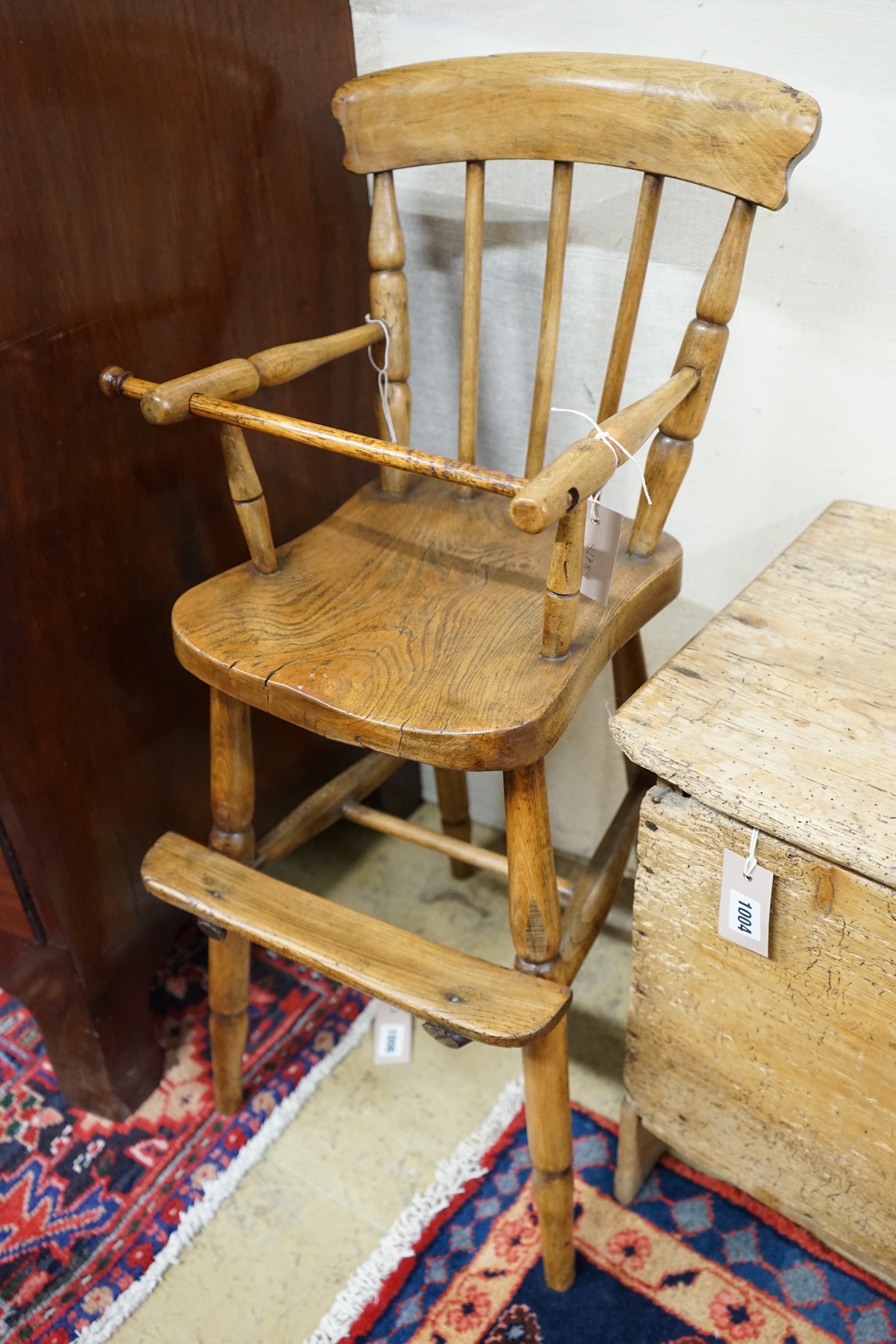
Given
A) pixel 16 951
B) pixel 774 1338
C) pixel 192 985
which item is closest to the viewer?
pixel 774 1338

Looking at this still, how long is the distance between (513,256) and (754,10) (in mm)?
301

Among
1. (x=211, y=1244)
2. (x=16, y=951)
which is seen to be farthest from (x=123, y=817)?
(x=211, y=1244)

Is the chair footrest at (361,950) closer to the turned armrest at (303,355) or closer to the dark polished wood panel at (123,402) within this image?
the dark polished wood panel at (123,402)

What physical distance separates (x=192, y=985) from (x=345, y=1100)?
243 millimetres

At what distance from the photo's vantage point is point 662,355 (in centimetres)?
101

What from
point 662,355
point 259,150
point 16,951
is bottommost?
point 16,951

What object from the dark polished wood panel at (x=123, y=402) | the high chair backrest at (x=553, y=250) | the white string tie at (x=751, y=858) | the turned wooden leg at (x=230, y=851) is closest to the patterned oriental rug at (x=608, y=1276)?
the turned wooden leg at (x=230, y=851)

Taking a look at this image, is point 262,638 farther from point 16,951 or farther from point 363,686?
point 16,951

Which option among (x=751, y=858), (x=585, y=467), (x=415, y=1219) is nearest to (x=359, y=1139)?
(x=415, y=1219)

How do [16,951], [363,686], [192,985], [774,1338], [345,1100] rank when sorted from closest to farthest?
[363,686]
[774,1338]
[16,951]
[345,1100]
[192,985]

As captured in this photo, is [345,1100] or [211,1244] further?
[345,1100]

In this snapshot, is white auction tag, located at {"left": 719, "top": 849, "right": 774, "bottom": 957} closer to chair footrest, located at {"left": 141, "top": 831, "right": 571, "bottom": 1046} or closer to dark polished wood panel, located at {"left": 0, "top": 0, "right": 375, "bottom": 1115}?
chair footrest, located at {"left": 141, "top": 831, "right": 571, "bottom": 1046}

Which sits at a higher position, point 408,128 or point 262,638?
point 408,128

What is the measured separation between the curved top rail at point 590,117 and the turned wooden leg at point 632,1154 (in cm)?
78
